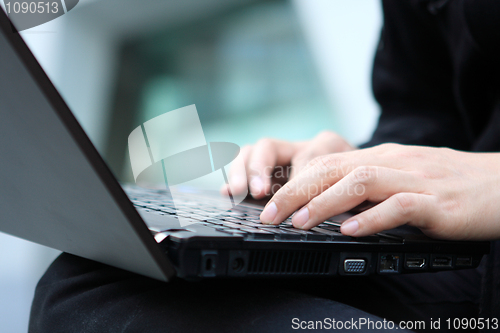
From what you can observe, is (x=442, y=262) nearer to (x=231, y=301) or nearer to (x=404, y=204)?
(x=404, y=204)

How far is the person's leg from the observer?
276 millimetres

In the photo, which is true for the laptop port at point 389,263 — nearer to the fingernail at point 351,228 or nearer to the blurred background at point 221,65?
the fingernail at point 351,228

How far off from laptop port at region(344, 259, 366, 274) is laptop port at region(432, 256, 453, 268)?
4.0 inches

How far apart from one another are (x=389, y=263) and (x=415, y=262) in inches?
1.4

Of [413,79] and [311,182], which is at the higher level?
[413,79]

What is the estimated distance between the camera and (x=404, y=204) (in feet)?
1.16

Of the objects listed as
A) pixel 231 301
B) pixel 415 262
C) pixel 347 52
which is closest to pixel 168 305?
pixel 231 301

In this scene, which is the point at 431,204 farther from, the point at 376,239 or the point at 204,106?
the point at 204,106

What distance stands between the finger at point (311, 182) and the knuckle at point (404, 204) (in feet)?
0.23

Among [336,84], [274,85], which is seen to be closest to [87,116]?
[274,85]

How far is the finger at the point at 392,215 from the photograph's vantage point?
346 millimetres

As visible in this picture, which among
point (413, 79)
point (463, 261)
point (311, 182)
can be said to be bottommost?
point (463, 261)

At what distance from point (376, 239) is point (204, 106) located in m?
2.35

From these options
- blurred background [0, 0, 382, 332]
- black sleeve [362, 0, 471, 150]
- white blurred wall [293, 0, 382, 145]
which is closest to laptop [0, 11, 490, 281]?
black sleeve [362, 0, 471, 150]
